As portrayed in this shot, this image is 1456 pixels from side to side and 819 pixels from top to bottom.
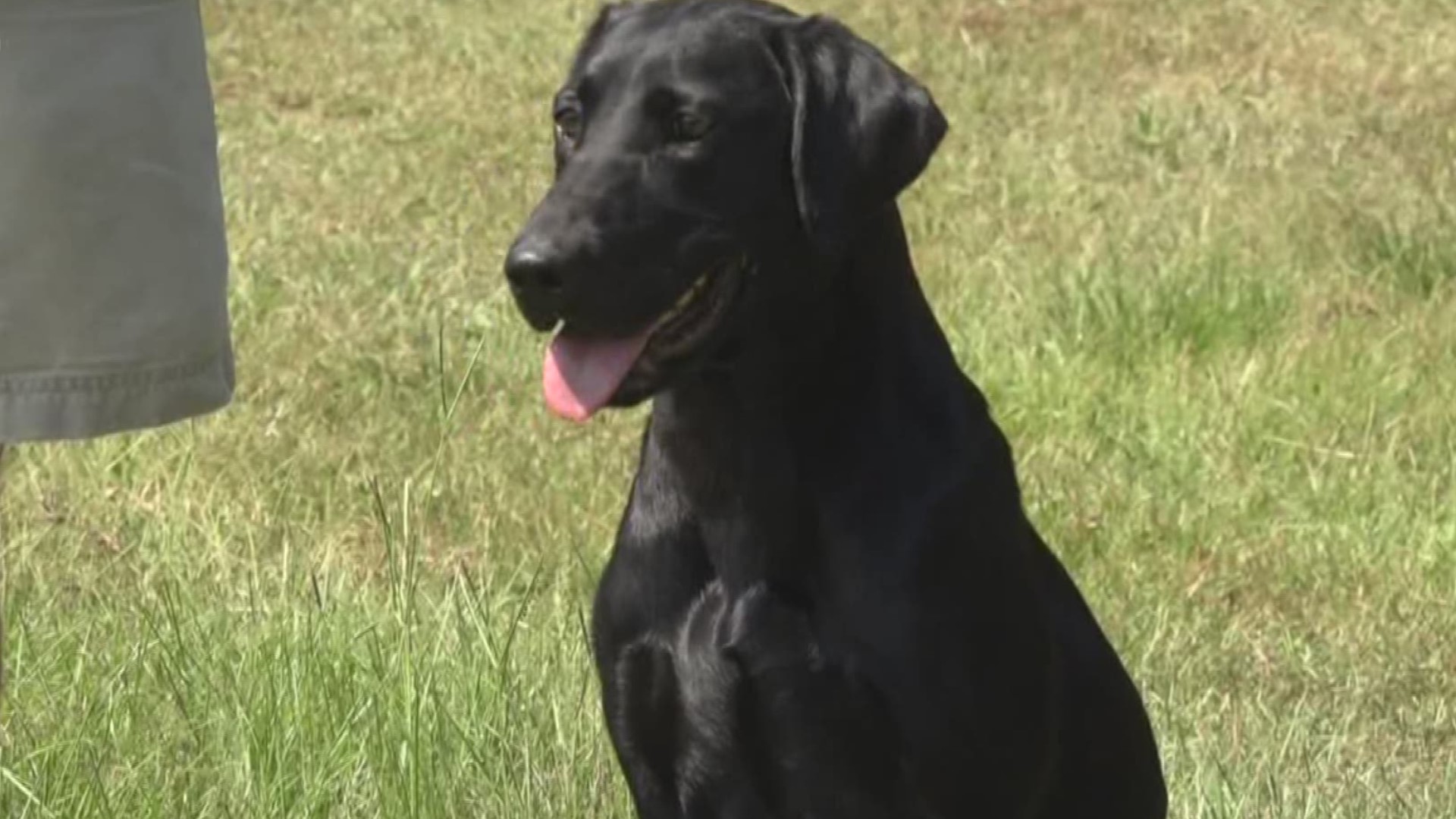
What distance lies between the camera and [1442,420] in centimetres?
643

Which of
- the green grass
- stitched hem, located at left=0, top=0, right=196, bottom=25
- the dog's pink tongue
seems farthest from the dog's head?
the green grass

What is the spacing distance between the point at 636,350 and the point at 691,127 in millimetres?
279

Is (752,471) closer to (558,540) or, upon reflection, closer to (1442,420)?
(558,540)

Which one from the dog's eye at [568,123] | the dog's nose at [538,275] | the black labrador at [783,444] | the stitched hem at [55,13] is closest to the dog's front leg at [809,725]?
the black labrador at [783,444]

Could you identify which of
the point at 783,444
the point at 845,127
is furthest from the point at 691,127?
the point at 783,444

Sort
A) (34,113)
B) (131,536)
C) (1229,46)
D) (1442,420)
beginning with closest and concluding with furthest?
(34,113)
(131,536)
(1442,420)
(1229,46)

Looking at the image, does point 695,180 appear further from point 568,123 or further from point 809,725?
point 809,725

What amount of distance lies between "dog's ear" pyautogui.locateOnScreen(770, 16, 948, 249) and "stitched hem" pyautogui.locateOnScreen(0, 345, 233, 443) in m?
0.71

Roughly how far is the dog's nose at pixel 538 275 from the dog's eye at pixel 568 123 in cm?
28

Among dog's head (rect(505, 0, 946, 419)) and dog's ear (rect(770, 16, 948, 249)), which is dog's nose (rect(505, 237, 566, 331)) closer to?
dog's head (rect(505, 0, 946, 419))

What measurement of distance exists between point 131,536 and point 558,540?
0.78 metres

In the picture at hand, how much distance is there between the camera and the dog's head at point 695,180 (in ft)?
11.1

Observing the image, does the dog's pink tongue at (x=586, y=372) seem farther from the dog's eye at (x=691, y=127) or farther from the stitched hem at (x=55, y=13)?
the stitched hem at (x=55, y=13)

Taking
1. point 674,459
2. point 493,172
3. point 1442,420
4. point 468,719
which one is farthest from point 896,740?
point 493,172
